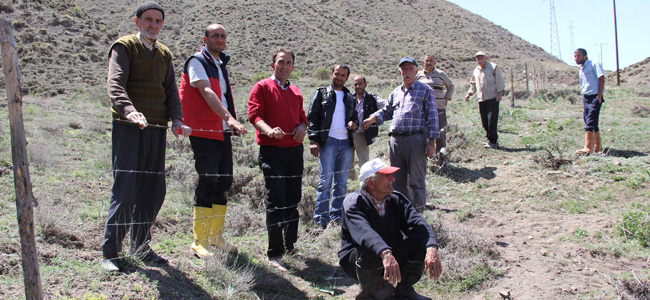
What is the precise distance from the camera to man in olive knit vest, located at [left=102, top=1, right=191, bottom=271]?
11.3ft

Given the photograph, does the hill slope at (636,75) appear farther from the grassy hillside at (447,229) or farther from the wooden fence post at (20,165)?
the wooden fence post at (20,165)

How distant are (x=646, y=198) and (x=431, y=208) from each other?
2.49 m

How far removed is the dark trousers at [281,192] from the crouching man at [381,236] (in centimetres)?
101

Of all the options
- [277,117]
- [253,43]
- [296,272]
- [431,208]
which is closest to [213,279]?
[296,272]

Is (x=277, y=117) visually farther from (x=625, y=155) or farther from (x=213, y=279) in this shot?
(x=625, y=155)

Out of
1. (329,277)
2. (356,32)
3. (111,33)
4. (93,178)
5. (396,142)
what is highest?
(356,32)

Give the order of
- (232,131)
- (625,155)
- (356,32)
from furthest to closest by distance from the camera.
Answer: (356,32) → (625,155) → (232,131)

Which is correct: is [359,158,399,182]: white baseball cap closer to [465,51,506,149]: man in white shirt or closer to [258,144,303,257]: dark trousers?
[258,144,303,257]: dark trousers

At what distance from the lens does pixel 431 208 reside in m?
6.28

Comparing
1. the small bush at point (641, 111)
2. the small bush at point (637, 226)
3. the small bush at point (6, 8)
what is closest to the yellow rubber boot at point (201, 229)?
the small bush at point (637, 226)

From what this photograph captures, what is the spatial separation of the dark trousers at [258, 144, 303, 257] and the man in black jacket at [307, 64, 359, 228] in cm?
79

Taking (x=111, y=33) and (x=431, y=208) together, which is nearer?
(x=431, y=208)

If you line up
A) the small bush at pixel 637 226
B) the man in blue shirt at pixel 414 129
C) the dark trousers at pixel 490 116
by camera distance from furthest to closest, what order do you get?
1. the dark trousers at pixel 490 116
2. the man in blue shirt at pixel 414 129
3. the small bush at pixel 637 226

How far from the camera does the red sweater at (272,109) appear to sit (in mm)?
4391
